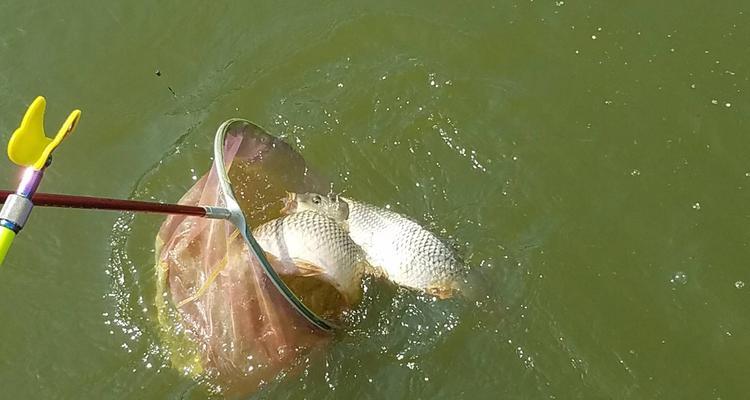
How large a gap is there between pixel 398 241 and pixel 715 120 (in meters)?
1.91

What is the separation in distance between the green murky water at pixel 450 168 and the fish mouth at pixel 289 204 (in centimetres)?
45

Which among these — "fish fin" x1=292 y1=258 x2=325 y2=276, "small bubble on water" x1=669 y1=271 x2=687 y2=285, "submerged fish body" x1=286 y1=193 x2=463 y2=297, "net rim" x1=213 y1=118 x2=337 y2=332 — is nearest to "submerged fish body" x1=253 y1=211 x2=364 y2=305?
"fish fin" x1=292 y1=258 x2=325 y2=276

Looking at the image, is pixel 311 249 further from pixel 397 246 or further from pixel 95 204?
pixel 95 204

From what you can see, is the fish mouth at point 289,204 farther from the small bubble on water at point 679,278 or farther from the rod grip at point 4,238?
the small bubble on water at point 679,278

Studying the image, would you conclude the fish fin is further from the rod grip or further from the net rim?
the rod grip

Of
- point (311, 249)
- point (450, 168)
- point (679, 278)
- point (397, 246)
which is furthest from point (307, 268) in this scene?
point (679, 278)

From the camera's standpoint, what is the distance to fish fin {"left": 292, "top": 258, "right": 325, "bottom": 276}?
8.71 ft

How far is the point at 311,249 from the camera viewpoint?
8.70 ft

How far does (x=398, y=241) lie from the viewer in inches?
114

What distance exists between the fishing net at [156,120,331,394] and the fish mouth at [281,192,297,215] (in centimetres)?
3

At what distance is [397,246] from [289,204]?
471 millimetres

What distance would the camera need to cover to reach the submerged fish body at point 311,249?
2.65 metres

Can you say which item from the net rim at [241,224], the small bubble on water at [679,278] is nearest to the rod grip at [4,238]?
the net rim at [241,224]

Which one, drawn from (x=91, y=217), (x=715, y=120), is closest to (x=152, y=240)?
(x=91, y=217)
